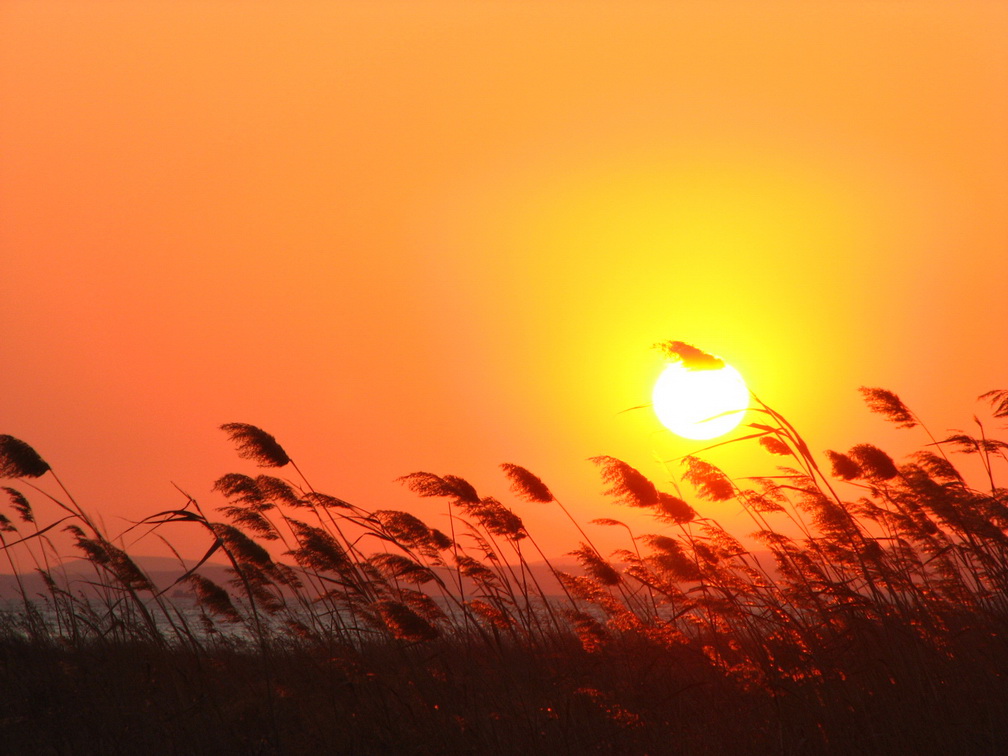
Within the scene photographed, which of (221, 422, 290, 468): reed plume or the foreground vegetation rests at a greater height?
(221, 422, 290, 468): reed plume

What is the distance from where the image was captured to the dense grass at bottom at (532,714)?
4.35m

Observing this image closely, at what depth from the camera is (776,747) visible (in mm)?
4215

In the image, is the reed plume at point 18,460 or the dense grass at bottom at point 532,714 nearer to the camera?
the dense grass at bottom at point 532,714

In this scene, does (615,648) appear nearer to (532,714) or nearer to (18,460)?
(532,714)

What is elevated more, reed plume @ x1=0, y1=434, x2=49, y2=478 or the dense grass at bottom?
reed plume @ x1=0, y1=434, x2=49, y2=478

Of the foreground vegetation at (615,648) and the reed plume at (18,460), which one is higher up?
the reed plume at (18,460)

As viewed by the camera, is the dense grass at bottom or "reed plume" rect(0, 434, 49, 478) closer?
the dense grass at bottom

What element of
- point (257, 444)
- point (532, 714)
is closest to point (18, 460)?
point (257, 444)

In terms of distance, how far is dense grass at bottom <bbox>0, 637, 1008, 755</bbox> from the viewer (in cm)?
435

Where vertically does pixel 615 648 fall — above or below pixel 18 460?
below

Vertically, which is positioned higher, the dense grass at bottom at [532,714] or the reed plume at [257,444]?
the reed plume at [257,444]

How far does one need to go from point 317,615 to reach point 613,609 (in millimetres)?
2526

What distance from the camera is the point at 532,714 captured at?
4.81 m

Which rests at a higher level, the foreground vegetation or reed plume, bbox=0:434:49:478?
reed plume, bbox=0:434:49:478
